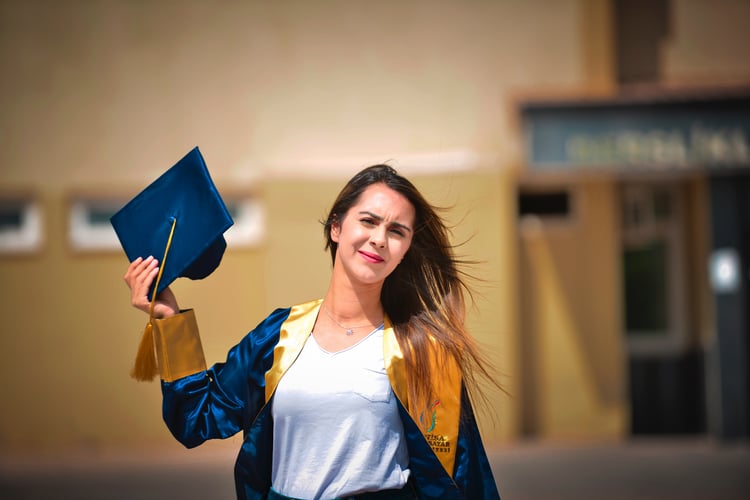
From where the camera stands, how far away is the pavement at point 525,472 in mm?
6895

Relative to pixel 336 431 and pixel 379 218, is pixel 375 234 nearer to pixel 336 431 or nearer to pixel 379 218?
pixel 379 218

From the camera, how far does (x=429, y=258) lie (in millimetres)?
2615

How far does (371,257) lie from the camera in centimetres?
242

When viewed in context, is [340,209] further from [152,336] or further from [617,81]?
[617,81]

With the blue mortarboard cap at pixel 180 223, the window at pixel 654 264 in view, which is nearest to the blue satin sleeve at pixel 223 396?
the blue mortarboard cap at pixel 180 223

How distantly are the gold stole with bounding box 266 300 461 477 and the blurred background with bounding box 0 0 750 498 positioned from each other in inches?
251

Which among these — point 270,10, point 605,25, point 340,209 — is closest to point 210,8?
point 270,10

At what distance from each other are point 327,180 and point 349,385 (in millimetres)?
6716

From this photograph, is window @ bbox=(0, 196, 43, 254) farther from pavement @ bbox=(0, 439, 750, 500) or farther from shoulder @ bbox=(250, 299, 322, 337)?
shoulder @ bbox=(250, 299, 322, 337)

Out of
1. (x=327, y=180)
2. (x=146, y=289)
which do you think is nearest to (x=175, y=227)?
(x=146, y=289)

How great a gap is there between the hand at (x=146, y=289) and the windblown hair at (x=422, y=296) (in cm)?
49

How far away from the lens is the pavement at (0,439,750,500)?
22.6ft

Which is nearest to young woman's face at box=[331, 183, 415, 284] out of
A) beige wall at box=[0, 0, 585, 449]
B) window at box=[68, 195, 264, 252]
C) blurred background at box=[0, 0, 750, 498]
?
blurred background at box=[0, 0, 750, 498]

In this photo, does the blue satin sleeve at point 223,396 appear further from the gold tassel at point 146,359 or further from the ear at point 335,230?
the ear at point 335,230
